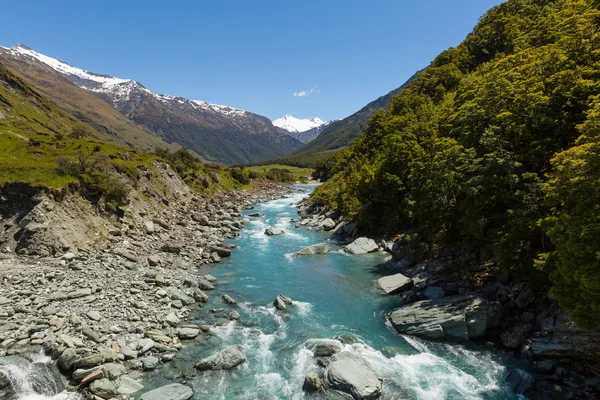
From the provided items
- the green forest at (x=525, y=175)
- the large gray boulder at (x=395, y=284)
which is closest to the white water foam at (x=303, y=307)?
the large gray boulder at (x=395, y=284)

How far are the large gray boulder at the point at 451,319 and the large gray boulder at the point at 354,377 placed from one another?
227 inches

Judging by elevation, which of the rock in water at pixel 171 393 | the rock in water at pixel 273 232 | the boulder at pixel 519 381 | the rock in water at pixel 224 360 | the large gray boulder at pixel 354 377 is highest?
the rock in water at pixel 273 232

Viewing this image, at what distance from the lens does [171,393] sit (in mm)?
14812

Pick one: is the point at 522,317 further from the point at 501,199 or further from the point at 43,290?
the point at 43,290

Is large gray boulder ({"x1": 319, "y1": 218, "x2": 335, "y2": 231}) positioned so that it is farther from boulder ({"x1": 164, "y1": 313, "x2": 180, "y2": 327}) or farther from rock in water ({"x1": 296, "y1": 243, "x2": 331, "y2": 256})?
boulder ({"x1": 164, "y1": 313, "x2": 180, "y2": 327})

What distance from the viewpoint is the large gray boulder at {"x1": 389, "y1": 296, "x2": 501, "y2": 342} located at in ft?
66.2

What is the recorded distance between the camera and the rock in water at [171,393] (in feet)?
47.3

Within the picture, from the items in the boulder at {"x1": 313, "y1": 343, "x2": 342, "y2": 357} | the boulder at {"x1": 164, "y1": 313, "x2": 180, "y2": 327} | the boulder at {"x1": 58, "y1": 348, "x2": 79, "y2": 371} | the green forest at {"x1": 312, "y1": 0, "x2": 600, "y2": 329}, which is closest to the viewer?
the green forest at {"x1": 312, "y1": 0, "x2": 600, "y2": 329}

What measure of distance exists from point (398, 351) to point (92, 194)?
36.8 metres

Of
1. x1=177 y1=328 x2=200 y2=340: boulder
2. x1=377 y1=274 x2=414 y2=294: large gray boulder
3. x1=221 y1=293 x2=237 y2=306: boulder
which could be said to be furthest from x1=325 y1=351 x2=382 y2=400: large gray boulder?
x1=377 y1=274 x2=414 y2=294: large gray boulder

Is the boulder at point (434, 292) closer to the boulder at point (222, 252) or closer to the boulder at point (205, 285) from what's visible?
the boulder at point (205, 285)

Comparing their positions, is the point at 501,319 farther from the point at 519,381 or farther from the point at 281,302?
the point at 281,302

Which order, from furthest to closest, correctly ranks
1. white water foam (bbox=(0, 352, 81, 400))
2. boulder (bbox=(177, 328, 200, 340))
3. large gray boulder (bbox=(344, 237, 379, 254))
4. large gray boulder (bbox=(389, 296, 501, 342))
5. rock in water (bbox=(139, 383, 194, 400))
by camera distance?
1. large gray boulder (bbox=(344, 237, 379, 254))
2. large gray boulder (bbox=(389, 296, 501, 342))
3. boulder (bbox=(177, 328, 200, 340))
4. rock in water (bbox=(139, 383, 194, 400))
5. white water foam (bbox=(0, 352, 81, 400))

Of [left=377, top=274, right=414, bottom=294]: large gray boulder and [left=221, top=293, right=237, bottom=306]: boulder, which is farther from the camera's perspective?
[left=377, top=274, right=414, bottom=294]: large gray boulder
